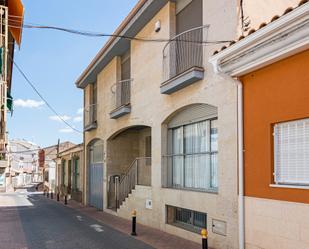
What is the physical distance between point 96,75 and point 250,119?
14885mm

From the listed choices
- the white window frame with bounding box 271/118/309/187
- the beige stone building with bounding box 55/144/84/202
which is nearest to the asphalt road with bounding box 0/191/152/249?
the white window frame with bounding box 271/118/309/187

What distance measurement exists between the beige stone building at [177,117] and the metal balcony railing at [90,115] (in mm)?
2929

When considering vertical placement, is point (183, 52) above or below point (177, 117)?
above

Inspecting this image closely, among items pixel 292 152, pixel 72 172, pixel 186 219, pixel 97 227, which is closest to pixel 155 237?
pixel 186 219

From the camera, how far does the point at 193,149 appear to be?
11.2 metres

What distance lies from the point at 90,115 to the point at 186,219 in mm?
12606

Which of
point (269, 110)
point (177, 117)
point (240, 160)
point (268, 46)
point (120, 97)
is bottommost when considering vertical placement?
point (240, 160)

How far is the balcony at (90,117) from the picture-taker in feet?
69.3

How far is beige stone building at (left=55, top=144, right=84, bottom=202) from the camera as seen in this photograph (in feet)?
84.7

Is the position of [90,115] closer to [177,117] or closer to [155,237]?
Result: [177,117]

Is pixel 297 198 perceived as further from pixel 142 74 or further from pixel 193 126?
pixel 142 74

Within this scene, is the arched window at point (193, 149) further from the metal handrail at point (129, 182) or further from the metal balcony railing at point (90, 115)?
the metal balcony railing at point (90, 115)

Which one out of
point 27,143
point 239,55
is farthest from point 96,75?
point 27,143

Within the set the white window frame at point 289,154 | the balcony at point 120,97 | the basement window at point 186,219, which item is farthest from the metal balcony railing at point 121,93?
the white window frame at point 289,154
